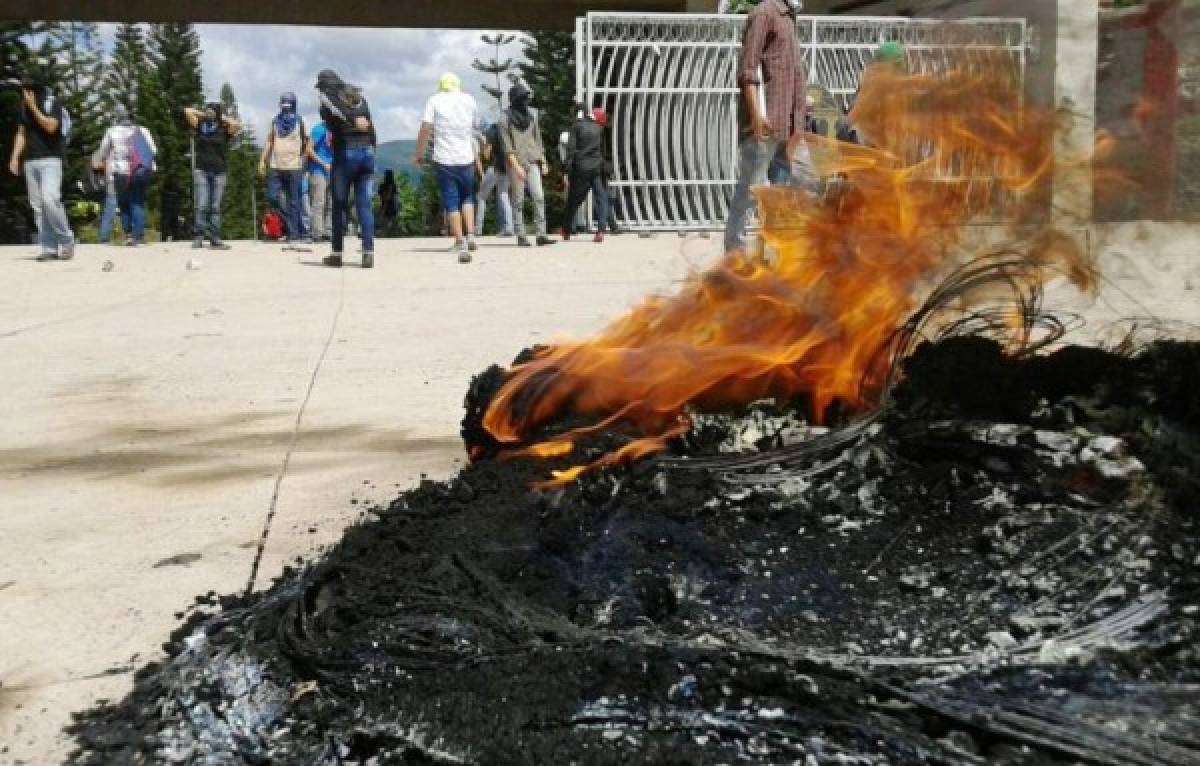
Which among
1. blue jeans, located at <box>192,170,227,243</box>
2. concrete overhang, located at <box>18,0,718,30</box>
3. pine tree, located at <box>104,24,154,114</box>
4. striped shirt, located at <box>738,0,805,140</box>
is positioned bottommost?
blue jeans, located at <box>192,170,227,243</box>

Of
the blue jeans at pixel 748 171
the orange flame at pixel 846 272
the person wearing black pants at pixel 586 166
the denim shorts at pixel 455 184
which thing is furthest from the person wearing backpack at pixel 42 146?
the orange flame at pixel 846 272

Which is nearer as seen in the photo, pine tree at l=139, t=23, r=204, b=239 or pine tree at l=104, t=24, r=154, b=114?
pine tree at l=139, t=23, r=204, b=239

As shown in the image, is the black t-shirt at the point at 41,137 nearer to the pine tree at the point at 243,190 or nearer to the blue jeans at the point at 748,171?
the blue jeans at the point at 748,171

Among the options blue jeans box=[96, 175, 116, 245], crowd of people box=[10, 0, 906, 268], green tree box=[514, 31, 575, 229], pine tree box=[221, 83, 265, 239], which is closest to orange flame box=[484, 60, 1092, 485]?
crowd of people box=[10, 0, 906, 268]

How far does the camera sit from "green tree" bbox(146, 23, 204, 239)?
49531 millimetres

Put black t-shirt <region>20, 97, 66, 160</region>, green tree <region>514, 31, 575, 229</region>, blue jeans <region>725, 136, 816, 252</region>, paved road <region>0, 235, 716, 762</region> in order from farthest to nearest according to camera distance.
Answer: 1. green tree <region>514, 31, 575, 229</region>
2. black t-shirt <region>20, 97, 66, 160</region>
3. blue jeans <region>725, 136, 816, 252</region>
4. paved road <region>0, 235, 716, 762</region>

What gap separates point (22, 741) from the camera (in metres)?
2.23

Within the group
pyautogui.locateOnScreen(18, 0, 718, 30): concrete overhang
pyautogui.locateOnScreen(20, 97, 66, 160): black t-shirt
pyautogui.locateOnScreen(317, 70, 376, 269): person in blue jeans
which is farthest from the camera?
pyautogui.locateOnScreen(18, 0, 718, 30): concrete overhang

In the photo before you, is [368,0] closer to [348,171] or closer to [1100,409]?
[348,171]

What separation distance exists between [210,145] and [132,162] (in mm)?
2576

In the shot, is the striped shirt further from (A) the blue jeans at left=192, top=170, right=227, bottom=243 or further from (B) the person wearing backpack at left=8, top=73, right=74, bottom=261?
(A) the blue jeans at left=192, top=170, right=227, bottom=243

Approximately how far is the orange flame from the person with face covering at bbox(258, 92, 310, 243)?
14158 millimetres

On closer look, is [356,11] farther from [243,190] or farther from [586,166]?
[243,190]

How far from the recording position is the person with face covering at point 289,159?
16422 millimetres
